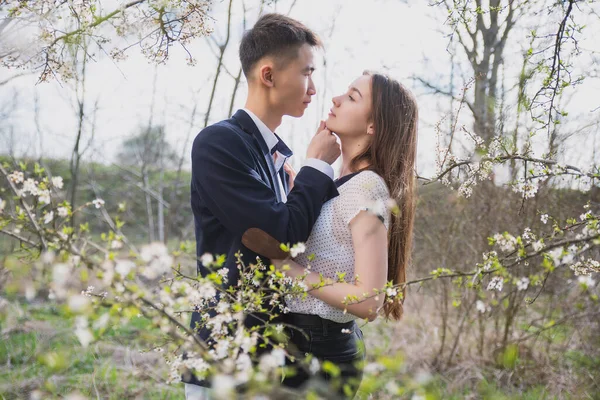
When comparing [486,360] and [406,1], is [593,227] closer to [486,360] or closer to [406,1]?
[486,360]

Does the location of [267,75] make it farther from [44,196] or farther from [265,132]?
[44,196]

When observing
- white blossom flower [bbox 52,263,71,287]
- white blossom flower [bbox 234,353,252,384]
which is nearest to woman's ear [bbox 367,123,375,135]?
white blossom flower [bbox 234,353,252,384]

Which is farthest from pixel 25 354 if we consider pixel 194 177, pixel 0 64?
pixel 194 177

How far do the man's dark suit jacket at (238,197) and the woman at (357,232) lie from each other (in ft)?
0.20

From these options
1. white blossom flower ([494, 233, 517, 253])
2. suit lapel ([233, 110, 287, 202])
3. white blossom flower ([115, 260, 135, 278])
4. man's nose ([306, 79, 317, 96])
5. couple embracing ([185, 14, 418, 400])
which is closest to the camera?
white blossom flower ([115, 260, 135, 278])

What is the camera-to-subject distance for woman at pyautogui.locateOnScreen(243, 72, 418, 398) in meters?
1.66

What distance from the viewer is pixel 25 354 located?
4.89 metres

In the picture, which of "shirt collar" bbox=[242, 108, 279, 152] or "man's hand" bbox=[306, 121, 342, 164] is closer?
"man's hand" bbox=[306, 121, 342, 164]

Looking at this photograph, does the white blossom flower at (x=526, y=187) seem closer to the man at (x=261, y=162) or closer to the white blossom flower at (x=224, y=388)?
the man at (x=261, y=162)

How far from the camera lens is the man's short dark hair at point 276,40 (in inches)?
79.7

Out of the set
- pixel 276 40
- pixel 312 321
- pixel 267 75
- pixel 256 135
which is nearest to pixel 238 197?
pixel 256 135

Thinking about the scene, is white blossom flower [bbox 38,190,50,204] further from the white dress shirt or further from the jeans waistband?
the jeans waistband

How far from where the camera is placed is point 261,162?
6.15 feet

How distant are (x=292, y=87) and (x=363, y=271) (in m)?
0.73
